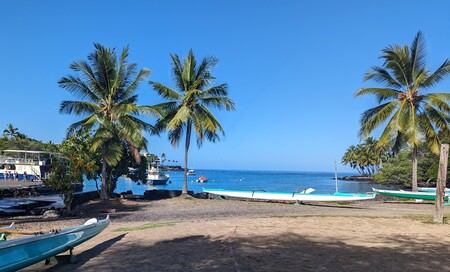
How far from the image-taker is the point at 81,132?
21953mm

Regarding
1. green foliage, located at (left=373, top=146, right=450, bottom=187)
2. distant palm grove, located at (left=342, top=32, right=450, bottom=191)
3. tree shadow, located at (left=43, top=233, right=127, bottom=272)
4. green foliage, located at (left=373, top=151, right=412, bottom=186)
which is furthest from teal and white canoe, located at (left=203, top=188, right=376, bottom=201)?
green foliage, located at (left=373, top=151, right=412, bottom=186)

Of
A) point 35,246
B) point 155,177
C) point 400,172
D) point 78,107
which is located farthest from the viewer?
point 155,177

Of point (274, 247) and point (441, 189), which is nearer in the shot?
point (274, 247)

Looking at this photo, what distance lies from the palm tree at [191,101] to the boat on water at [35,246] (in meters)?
16.9

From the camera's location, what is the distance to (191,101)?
25.8 metres

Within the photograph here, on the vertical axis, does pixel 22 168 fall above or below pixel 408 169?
above

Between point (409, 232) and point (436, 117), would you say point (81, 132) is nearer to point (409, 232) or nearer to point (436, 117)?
point (409, 232)

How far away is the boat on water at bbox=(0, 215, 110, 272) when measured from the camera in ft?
18.3

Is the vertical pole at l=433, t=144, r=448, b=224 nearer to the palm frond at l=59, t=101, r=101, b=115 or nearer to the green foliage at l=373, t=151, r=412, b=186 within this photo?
the palm frond at l=59, t=101, r=101, b=115

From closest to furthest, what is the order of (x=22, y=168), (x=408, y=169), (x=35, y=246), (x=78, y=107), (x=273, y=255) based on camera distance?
(x=35, y=246) < (x=273, y=255) < (x=78, y=107) < (x=22, y=168) < (x=408, y=169)

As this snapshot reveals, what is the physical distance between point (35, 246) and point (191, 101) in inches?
785

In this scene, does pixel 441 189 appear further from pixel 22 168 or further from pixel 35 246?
pixel 22 168

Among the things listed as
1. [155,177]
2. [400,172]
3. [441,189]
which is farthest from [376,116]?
[155,177]

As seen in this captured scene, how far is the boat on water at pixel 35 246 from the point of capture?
5574 mm
